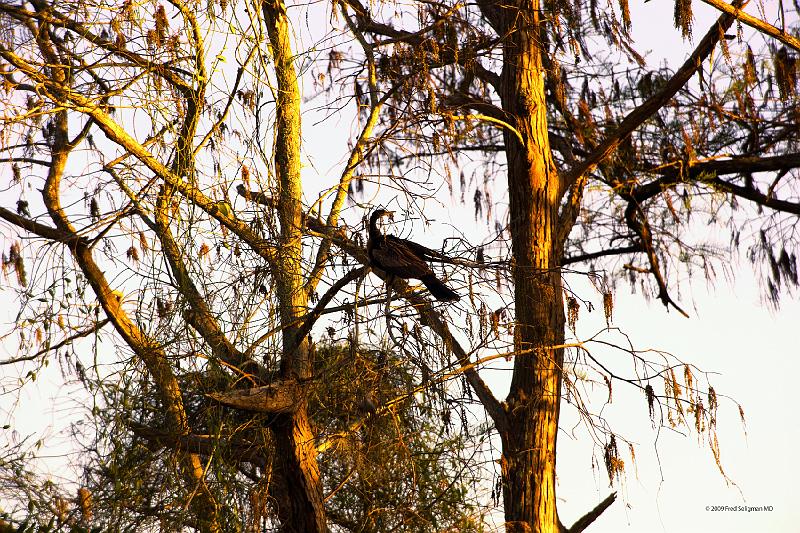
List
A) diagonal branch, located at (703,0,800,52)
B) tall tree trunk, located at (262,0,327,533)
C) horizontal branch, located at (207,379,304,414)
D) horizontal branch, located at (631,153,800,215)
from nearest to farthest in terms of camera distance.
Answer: horizontal branch, located at (207,379,304,414), tall tree trunk, located at (262,0,327,533), diagonal branch, located at (703,0,800,52), horizontal branch, located at (631,153,800,215)

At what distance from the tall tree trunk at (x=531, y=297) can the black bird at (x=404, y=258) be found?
3.01 feet

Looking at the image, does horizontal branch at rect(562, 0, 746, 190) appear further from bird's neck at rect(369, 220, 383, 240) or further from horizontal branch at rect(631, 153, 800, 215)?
bird's neck at rect(369, 220, 383, 240)

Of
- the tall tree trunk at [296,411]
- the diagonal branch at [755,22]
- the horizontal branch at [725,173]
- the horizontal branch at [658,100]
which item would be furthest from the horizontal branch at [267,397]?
the horizontal branch at [725,173]

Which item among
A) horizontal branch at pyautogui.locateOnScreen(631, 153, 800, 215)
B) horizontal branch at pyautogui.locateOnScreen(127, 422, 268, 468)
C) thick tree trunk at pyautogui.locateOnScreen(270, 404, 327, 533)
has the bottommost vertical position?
thick tree trunk at pyautogui.locateOnScreen(270, 404, 327, 533)

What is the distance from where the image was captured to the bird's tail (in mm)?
2553

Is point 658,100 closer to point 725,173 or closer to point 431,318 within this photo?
point 725,173

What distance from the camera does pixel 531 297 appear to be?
12.2 ft

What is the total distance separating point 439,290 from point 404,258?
14cm

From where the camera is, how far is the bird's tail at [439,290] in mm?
2553

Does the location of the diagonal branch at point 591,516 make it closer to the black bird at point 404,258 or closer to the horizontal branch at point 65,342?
the black bird at point 404,258

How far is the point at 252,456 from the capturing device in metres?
3.65

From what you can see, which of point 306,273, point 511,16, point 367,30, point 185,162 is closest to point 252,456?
point 306,273

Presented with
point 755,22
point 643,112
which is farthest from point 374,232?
point 755,22

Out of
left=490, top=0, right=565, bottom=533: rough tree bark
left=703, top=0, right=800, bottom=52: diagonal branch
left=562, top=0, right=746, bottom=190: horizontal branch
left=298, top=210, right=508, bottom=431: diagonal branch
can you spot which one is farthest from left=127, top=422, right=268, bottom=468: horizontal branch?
left=703, top=0, right=800, bottom=52: diagonal branch
